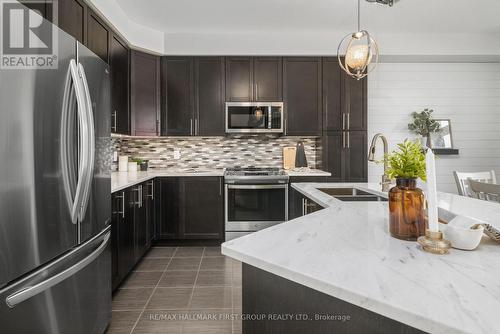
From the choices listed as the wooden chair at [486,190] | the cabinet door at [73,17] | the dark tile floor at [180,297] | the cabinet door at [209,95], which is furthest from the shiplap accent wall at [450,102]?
the cabinet door at [73,17]

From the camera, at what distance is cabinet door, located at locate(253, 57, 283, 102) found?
144 inches

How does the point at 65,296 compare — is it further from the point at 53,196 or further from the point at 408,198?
the point at 408,198

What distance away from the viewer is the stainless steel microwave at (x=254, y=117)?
3605 mm

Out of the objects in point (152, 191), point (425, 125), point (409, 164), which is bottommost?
point (152, 191)

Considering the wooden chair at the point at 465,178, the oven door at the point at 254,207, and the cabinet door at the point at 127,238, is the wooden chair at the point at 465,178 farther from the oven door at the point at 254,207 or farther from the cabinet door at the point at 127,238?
the cabinet door at the point at 127,238

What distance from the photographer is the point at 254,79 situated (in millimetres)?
3674

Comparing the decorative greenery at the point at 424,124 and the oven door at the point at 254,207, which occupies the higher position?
the decorative greenery at the point at 424,124

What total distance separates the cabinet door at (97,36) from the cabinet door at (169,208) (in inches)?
59.6

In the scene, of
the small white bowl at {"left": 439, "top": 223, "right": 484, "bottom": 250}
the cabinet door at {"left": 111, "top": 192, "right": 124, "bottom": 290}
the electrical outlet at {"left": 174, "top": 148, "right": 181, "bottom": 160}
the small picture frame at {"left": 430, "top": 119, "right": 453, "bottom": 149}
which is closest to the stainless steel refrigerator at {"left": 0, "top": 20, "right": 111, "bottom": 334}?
the cabinet door at {"left": 111, "top": 192, "right": 124, "bottom": 290}

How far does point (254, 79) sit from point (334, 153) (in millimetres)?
1432

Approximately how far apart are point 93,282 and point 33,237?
59 cm

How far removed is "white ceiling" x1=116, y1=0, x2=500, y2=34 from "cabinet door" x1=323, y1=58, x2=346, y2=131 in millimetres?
575

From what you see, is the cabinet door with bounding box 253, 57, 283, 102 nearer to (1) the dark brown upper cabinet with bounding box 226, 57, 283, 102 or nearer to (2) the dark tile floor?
(1) the dark brown upper cabinet with bounding box 226, 57, 283, 102

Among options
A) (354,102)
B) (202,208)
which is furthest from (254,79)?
(202,208)
